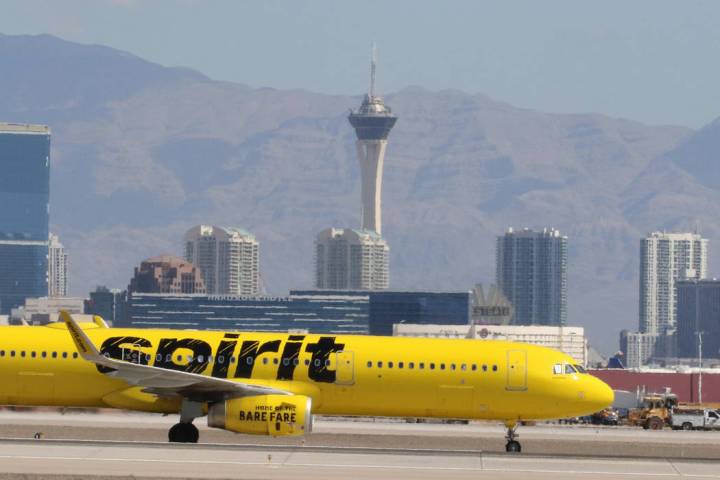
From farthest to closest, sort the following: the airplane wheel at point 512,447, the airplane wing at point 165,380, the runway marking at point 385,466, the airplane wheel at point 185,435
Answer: the airplane wheel at point 512,447
the airplane wheel at point 185,435
the airplane wing at point 165,380
the runway marking at point 385,466

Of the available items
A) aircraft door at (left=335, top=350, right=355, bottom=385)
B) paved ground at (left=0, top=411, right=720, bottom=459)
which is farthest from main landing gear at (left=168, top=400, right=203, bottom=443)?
aircraft door at (left=335, top=350, right=355, bottom=385)

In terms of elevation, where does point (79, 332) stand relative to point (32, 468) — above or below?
above

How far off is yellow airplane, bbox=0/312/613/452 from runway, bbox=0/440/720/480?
265 cm

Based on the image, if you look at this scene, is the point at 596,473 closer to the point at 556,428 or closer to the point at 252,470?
the point at 252,470

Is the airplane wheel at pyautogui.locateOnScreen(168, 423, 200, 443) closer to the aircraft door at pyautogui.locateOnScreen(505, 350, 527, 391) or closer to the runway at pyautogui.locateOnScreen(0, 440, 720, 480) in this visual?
the runway at pyautogui.locateOnScreen(0, 440, 720, 480)

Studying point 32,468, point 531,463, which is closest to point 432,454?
point 531,463

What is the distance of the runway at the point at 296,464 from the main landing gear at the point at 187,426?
2079 millimetres

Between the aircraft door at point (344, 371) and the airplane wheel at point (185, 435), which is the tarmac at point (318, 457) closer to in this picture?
the airplane wheel at point (185, 435)

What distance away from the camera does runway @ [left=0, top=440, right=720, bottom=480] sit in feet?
168

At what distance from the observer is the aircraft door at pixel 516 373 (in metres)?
62.7

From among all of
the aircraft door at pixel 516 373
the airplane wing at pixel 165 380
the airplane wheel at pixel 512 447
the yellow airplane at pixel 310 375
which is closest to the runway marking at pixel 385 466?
the airplane wing at pixel 165 380

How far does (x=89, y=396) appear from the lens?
62.3 m

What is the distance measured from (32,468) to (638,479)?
16826 millimetres

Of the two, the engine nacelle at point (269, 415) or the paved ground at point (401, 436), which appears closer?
the engine nacelle at point (269, 415)
